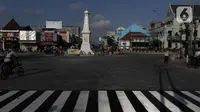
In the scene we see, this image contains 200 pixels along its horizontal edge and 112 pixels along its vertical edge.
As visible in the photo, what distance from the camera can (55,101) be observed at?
315 inches

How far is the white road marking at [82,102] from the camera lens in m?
6.96

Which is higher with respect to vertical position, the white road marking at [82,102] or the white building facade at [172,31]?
the white building facade at [172,31]

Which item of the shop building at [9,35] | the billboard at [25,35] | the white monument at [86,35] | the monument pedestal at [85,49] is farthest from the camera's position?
the billboard at [25,35]

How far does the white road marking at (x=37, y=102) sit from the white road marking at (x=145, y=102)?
3234 millimetres

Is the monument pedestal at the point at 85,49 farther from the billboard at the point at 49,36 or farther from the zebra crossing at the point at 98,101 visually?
the billboard at the point at 49,36

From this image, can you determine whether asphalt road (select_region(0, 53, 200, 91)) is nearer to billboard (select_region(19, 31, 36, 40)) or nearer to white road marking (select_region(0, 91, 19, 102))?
white road marking (select_region(0, 91, 19, 102))

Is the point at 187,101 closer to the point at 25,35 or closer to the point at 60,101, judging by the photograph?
the point at 60,101

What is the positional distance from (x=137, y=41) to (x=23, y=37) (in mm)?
49364

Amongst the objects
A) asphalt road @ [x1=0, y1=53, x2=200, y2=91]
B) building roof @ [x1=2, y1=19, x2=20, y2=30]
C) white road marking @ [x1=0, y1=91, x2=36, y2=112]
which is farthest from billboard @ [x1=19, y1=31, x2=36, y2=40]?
white road marking @ [x1=0, y1=91, x2=36, y2=112]

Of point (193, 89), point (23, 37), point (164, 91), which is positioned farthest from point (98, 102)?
point (23, 37)

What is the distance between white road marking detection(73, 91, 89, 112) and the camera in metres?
6.96

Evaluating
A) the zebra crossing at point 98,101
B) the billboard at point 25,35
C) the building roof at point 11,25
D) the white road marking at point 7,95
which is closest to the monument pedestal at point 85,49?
the billboard at point 25,35

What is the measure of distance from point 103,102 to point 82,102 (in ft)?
2.18

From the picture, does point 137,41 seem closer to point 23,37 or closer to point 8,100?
point 23,37
